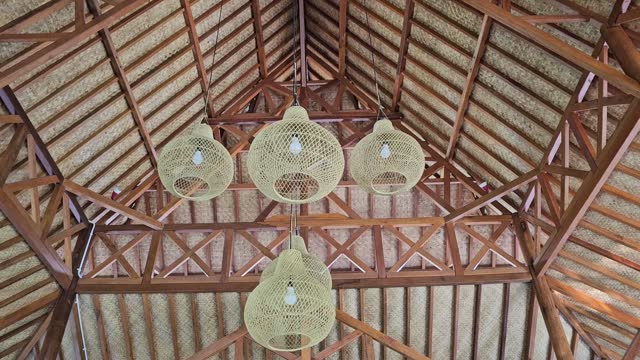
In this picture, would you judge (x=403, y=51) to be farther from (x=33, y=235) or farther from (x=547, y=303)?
(x=33, y=235)

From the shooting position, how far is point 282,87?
9.54 metres

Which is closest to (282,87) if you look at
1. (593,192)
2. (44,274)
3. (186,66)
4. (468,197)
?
(186,66)

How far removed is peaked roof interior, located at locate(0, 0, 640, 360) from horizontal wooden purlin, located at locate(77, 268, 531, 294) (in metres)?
0.03

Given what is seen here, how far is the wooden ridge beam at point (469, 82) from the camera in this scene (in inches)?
252

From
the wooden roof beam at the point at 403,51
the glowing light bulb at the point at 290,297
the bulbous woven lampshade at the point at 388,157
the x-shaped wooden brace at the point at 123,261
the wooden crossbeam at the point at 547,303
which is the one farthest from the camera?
the x-shaped wooden brace at the point at 123,261

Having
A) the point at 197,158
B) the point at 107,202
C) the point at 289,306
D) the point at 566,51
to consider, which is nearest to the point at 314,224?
the point at 107,202

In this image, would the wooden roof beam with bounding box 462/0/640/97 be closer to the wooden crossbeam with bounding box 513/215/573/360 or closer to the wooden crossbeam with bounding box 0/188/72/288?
the wooden crossbeam with bounding box 513/215/573/360

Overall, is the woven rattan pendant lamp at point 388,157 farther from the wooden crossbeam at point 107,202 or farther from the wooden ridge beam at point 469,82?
the wooden crossbeam at point 107,202

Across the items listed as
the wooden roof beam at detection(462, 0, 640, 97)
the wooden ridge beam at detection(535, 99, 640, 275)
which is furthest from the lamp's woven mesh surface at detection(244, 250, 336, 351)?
the wooden ridge beam at detection(535, 99, 640, 275)

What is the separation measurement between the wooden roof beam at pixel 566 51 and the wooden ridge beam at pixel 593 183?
0.48m

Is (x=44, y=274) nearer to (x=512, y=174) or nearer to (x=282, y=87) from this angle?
(x=282, y=87)

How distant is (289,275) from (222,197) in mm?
5527

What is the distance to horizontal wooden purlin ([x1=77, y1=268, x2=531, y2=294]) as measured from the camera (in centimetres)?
771

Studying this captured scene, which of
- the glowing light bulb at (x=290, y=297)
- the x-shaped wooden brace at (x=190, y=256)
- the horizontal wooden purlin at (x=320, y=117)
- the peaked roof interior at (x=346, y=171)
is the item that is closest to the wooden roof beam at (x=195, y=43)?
the peaked roof interior at (x=346, y=171)
